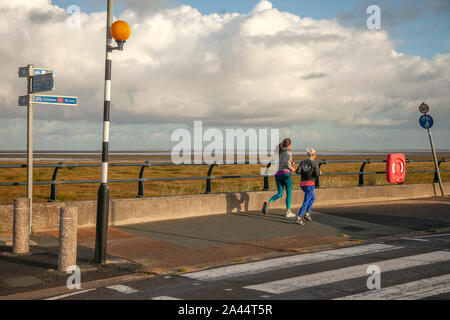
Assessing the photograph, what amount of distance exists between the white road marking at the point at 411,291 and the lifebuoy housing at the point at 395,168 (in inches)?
402

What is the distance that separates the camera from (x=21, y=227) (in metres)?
8.88

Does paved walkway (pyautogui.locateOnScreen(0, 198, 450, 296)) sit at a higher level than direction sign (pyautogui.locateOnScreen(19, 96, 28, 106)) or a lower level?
lower

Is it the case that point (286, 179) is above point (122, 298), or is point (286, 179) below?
above

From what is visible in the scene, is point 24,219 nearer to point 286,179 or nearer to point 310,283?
point 310,283

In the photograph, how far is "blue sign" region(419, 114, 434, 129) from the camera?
1799cm

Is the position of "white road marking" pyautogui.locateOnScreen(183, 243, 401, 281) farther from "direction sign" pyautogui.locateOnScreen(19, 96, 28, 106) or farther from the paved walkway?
"direction sign" pyautogui.locateOnScreen(19, 96, 28, 106)

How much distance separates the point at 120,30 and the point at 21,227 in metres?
3.72

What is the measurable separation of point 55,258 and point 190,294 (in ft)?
10.7

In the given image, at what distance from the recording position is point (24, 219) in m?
8.96

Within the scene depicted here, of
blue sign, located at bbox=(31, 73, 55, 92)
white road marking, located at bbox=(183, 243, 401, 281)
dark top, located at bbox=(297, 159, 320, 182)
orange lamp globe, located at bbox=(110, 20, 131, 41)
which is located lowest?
white road marking, located at bbox=(183, 243, 401, 281)

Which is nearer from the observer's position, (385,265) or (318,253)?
(385,265)

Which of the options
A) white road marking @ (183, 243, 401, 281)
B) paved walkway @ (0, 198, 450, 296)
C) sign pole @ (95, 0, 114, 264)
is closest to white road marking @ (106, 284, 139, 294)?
paved walkway @ (0, 198, 450, 296)

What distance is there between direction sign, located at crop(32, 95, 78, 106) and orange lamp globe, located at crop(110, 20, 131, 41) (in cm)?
258
